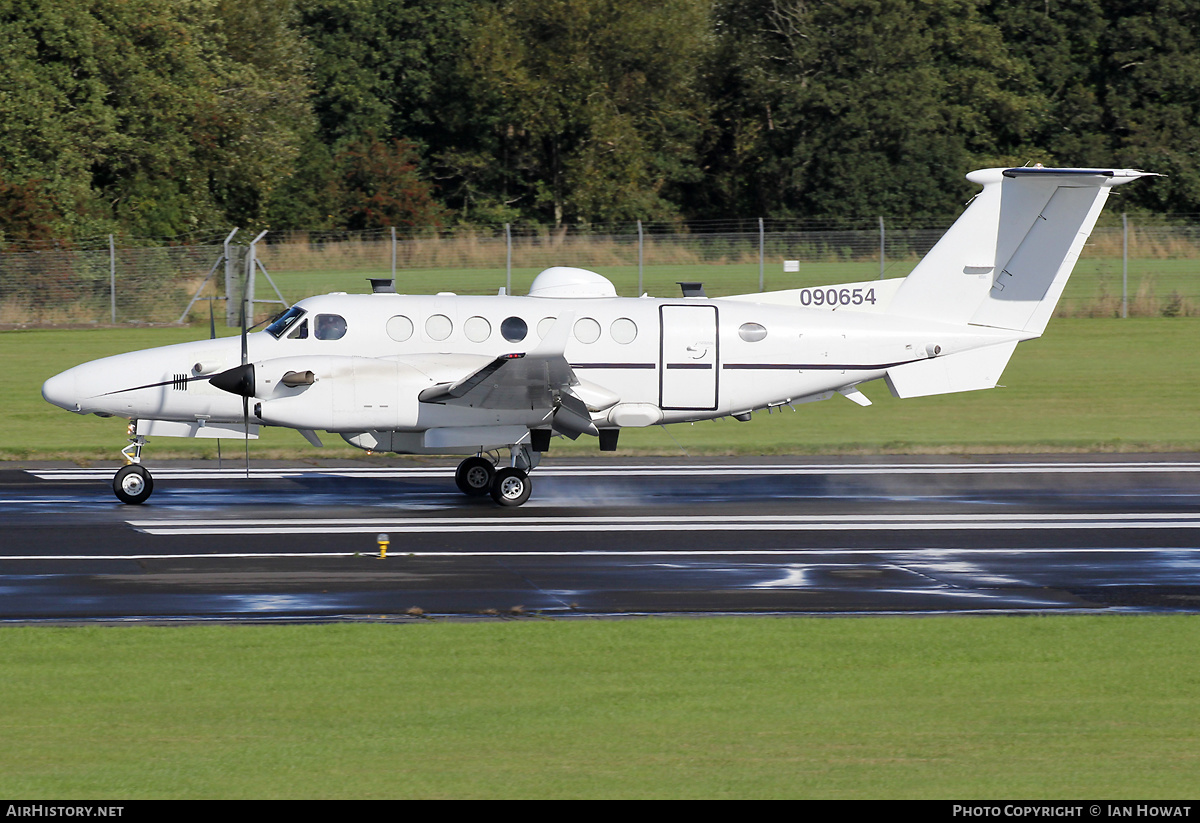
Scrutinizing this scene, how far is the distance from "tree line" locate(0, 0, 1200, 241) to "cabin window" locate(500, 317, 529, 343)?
3352 centimetres

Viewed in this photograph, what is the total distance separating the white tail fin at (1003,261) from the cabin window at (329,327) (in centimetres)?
699

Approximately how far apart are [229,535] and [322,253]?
25.9 metres

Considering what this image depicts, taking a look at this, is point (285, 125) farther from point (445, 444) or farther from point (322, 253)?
point (445, 444)

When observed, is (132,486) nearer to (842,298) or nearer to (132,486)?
(132,486)

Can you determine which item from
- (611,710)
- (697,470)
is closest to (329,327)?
(697,470)

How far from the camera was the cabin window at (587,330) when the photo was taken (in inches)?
695

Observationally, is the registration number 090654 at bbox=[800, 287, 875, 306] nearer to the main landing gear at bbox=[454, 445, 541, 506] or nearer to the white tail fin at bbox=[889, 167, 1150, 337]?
the white tail fin at bbox=[889, 167, 1150, 337]

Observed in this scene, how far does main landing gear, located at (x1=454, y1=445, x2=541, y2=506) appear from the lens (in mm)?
17203

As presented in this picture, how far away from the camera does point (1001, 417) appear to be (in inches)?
1033

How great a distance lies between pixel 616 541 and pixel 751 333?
4.32 metres

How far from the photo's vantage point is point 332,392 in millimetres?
16531

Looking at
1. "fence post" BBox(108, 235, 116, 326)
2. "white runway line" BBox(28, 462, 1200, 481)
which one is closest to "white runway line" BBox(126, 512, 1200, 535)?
"white runway line" BBox(28, 462, 1200, 481)

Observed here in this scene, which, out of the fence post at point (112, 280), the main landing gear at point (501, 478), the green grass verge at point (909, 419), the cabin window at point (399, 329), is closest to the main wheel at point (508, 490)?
the main landing gear at point (501, 478)
